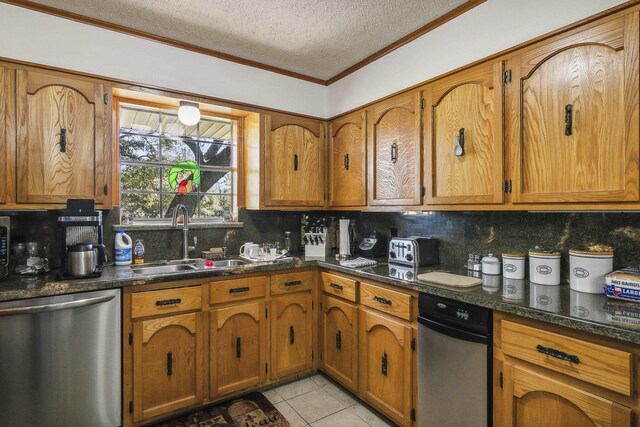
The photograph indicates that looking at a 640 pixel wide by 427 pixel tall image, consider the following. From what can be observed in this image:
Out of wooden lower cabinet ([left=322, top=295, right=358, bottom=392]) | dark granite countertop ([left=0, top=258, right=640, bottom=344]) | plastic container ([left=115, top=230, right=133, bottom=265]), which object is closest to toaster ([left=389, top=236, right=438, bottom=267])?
dark granite countertop ([left=0, top=258, right=640, bottom=344])

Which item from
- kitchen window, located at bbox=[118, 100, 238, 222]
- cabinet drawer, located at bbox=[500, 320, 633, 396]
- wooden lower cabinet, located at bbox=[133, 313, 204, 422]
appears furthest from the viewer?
kitchen window, located at bbox=[118, 100, 238, 222]

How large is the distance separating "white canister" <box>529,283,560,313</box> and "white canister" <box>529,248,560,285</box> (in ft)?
0.13

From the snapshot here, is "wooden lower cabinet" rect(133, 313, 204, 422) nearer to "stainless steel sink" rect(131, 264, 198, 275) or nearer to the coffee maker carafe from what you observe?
"stainless steel sink" rect(131, 264, 198, 275)

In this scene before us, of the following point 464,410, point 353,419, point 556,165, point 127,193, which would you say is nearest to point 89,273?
point 127,193

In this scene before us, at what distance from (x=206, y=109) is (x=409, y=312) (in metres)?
2.19

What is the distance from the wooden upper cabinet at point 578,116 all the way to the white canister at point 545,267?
0.32 metres

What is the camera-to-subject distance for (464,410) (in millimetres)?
1598

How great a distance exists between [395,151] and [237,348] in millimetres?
1768

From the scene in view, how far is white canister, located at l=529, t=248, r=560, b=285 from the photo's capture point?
1.74m

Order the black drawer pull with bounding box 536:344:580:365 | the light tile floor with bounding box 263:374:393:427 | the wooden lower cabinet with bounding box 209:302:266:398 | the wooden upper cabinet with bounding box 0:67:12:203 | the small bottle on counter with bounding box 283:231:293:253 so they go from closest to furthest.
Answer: the black drawer pull with bounding box 536:344:580:365 < the wooden upper cabinet with bounding box 0:67:12:203 < the light tile floor with bounding box 263:374:393:427 < the wooden lower cabinet with bounding box 209:302:266:398 < the small bottle on counter with bounding box 283:231:293:253

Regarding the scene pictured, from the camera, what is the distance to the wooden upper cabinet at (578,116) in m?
1.37

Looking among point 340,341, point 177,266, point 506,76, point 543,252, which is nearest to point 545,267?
point 543,252

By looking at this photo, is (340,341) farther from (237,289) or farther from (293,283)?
(237,289)

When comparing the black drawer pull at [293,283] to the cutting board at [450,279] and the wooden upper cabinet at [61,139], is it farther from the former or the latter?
the wooden upper cabinet at [61,139]
